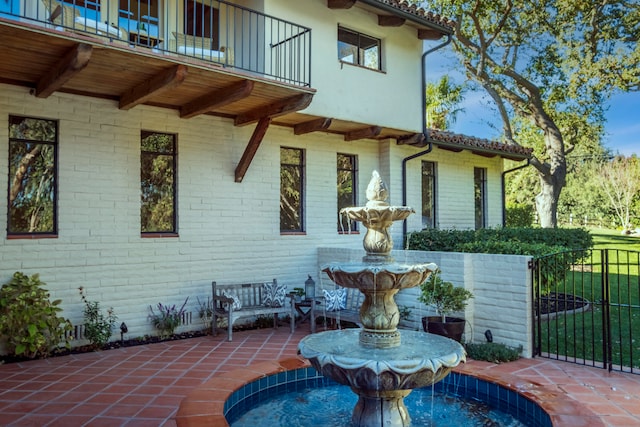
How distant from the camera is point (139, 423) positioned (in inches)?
159

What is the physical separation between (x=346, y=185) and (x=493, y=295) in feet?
Result: 14.3

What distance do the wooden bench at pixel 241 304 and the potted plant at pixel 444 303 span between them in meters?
2.36

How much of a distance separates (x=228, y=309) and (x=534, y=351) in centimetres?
444

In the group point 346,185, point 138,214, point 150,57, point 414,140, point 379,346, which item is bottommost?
point 379,346

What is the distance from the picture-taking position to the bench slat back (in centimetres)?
793

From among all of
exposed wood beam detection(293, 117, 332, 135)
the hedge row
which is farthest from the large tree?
exposed wood beam detection(293, 117, 332, 135)

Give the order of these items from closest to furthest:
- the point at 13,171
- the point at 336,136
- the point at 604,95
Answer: the point at 13,171 → the point at 336,136 → the point at 604,95

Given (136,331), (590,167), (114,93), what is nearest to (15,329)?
(136,331)

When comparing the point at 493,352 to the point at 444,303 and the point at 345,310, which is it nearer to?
the point at 444,303

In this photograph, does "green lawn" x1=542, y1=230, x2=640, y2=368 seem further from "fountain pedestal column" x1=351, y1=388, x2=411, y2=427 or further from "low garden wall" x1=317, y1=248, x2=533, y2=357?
"fountain pedestal column" x1=351, y1=388, x2=411, y2=427

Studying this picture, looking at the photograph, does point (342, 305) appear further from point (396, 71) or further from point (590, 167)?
point (590, 167)

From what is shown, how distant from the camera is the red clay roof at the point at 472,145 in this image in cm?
1058

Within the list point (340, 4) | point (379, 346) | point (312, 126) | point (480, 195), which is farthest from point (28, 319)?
point (480, 195)

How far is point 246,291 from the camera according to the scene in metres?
8.33
